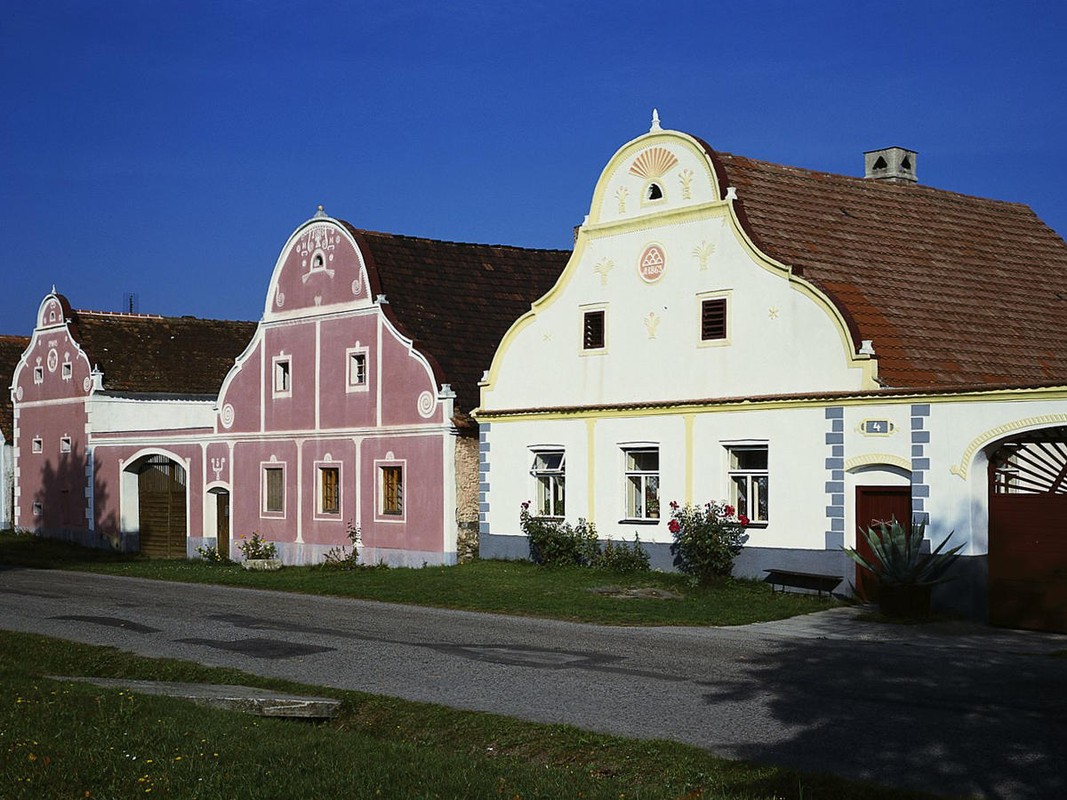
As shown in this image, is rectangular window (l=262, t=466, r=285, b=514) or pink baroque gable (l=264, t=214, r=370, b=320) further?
rectangular window (l=262, t=466, r=285, b=514)

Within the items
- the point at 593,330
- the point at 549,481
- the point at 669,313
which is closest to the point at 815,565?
the point at 669,313

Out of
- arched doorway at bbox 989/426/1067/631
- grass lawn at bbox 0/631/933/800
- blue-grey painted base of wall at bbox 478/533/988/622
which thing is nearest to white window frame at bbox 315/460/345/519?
blue-grey painted base of wall at bbox 478/533/988/622

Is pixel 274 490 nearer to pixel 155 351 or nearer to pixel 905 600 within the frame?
pixel 155 351

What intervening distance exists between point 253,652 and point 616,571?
1115 cm

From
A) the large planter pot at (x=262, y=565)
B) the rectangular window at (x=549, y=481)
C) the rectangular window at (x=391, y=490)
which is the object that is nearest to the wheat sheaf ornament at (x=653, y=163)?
the rectangular window at (x=549, y=481)

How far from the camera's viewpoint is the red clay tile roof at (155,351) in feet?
152

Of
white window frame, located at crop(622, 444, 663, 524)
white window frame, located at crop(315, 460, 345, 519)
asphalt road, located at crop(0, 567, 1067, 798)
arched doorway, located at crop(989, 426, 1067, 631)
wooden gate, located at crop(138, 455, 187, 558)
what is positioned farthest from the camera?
wooden gate, located at crop(138, 455, 187, 558)

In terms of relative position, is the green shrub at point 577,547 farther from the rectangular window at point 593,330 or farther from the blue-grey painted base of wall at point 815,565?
the rectangular window at point 593,330

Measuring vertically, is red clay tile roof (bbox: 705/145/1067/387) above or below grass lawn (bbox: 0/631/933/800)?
above

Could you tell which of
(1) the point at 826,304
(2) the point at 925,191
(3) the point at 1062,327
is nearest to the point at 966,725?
(1) the point at 826,304

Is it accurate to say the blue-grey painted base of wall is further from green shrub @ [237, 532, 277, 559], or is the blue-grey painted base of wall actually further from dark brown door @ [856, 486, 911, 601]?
green shrub @ [237, 532, 277, 559]

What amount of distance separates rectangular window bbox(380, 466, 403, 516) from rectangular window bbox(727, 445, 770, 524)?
9656 millimetres

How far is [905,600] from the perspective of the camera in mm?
21516

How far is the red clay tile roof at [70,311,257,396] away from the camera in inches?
1823
